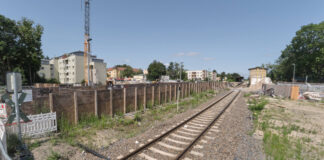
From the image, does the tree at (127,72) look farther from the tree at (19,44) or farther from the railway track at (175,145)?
the railway track at (175,145)

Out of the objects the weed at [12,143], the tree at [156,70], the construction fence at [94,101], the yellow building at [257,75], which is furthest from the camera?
the tree at [156,70]

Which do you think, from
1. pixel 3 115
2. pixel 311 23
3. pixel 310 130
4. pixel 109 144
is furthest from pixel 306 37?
pixel 3 115

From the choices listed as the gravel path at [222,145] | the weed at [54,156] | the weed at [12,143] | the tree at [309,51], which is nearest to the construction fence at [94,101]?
the weed at [12,143]

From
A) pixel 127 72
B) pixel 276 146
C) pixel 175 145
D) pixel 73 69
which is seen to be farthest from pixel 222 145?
pixel 127 72

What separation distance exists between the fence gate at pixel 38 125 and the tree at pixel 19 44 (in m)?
41.0

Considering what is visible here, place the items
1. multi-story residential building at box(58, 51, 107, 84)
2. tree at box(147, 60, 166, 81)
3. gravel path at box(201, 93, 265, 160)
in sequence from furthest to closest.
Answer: tree at box(147, 60, 166, 81) → multi-story residential building at box(58, 51, 107, 84) → gravel path at box(201, 93, 265, 160)

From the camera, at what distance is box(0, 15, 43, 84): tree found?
32781mm

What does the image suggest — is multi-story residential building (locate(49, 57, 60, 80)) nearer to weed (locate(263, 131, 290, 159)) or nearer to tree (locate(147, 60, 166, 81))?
tree (locate(147, 60, 166, 81))

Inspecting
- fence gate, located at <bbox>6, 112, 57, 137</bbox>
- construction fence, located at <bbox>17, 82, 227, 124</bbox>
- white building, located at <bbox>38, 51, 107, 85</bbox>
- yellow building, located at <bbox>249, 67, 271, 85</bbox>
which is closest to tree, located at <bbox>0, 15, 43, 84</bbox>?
white building, located at <bbox>38, 51, 107, 85</bbox>

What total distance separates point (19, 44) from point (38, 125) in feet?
145

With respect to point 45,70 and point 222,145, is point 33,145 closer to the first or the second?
point 222,145

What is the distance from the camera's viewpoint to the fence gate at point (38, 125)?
17.8 feet

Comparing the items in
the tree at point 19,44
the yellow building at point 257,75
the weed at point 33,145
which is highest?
the tree at point 19,44

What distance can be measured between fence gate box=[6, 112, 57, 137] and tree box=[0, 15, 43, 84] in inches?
1616
